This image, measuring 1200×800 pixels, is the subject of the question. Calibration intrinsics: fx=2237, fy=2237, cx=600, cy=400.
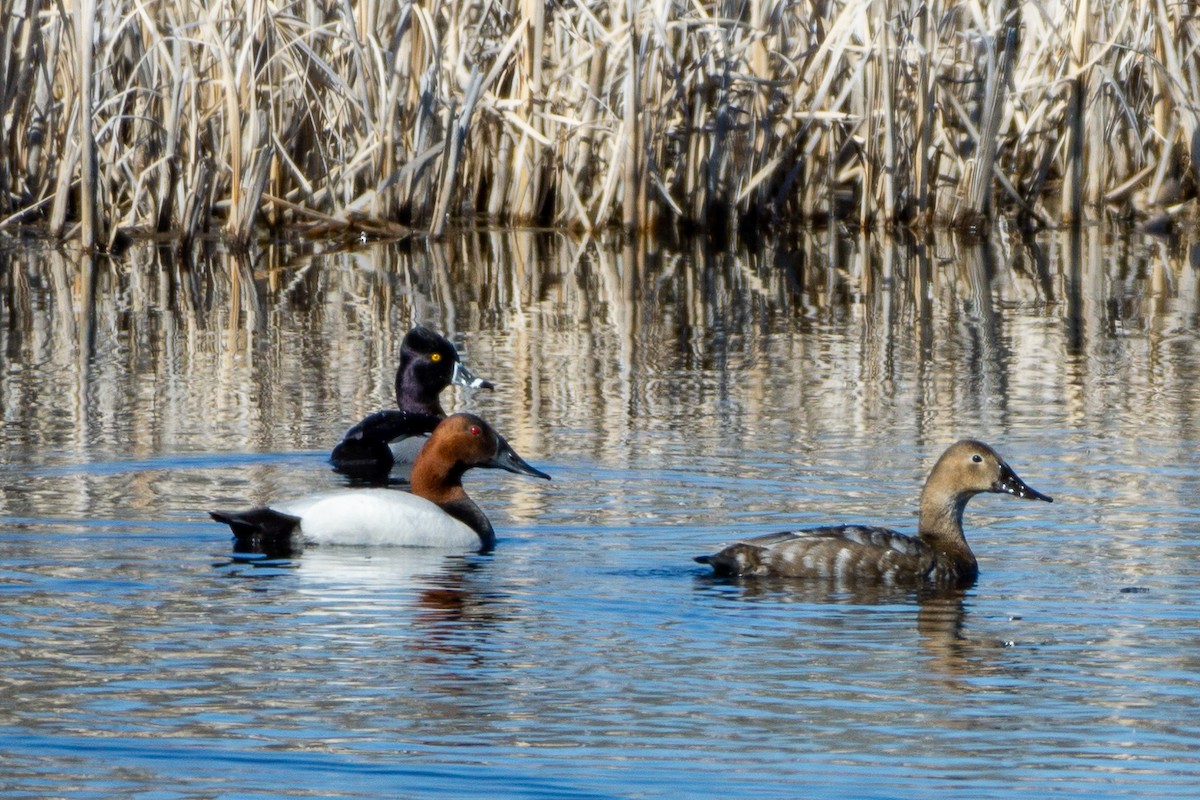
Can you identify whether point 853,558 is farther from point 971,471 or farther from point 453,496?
point 453,496

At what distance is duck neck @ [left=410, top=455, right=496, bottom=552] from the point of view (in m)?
6.97

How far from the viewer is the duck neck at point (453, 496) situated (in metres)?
6.97

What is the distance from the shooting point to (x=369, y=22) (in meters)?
14.9

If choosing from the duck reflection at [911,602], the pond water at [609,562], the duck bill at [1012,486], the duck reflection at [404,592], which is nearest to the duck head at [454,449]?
the pond water at [609,562]

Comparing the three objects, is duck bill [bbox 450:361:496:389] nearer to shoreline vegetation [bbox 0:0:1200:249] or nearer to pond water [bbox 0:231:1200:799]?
pond water [bbox 0:231:1200:799]

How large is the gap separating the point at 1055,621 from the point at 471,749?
74.6 inches

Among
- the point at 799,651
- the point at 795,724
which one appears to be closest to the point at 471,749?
the point at 795,724

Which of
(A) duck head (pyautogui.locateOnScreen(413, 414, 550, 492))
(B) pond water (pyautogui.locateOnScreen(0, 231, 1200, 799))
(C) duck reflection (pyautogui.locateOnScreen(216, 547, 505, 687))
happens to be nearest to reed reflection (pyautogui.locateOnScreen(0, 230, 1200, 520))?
(B) pond water (pyautogui.locateOnScreen(0, 231, 1200, 799))

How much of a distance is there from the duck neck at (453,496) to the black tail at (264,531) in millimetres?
557

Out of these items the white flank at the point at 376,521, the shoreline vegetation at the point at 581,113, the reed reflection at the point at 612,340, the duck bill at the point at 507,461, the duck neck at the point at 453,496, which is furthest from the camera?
the shoreline vegetation at the point at 581,113

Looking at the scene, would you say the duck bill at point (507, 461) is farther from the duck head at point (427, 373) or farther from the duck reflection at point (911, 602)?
the duck head at point (427, 373)

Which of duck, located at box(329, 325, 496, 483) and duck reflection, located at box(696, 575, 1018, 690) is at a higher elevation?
duck, located at box(329, 325, 496, 483)

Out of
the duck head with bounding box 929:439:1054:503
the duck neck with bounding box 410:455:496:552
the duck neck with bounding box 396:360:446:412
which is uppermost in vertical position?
the duck neck with bounding box 396:360:446:412

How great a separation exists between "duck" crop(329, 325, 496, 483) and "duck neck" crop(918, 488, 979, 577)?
7.90 ft
